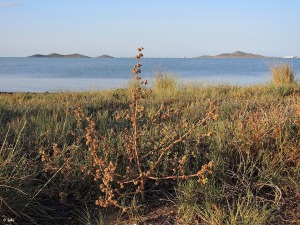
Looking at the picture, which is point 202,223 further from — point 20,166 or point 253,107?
Answer: point 253,107

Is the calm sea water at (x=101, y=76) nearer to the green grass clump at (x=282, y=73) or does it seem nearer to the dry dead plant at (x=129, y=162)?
the green grass clump at (x=282, y=73)

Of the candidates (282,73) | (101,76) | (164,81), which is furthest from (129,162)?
(101,76)

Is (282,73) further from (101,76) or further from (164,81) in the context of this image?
(101,76)

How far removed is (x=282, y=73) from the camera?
43.1 ft

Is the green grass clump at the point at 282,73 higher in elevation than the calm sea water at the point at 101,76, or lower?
higher

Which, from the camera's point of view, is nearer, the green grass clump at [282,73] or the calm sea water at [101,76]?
the green grass clump at [282,73]

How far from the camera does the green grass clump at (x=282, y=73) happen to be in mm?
13000

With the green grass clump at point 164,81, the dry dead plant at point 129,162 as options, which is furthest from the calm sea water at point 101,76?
the dry dead plant at point 129,162

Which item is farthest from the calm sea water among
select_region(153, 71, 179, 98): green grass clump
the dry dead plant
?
the dry dead plant

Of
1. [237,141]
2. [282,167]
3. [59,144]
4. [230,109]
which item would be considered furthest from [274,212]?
[230,109]

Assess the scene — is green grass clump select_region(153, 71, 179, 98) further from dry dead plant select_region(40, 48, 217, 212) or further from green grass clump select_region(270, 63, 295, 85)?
dry dead plant select_region(40, 48, 217, 212)

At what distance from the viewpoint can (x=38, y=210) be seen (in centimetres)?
336

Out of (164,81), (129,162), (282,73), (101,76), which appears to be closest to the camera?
(129,162)

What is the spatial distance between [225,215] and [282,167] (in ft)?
3.19
